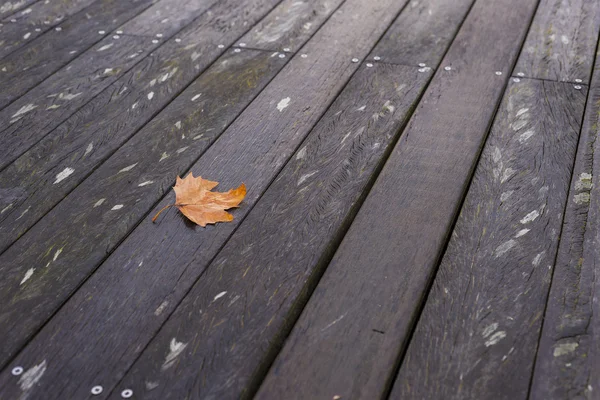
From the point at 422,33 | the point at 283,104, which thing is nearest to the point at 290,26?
the point at 422,33

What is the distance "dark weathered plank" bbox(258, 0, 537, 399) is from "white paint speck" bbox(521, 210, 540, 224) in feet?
0.44

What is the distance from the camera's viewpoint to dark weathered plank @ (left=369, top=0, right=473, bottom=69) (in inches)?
79.9

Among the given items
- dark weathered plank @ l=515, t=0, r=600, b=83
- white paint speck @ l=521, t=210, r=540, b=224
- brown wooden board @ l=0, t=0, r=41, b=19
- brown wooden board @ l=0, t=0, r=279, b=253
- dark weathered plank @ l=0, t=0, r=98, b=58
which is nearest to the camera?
white paint speck @ l=521, t=210, r=540, b=224

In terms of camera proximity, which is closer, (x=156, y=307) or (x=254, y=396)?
(x=254, y=396)

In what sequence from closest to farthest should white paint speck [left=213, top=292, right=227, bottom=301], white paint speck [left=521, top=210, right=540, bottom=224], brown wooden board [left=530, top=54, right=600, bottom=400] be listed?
brown wooden board [left=530, top=54, right=600, bottom=400]
white paint speck [left=213, top=292, right=227, bottom=301]
white paint speck [left=521, top=210, right=540, bottom=224]

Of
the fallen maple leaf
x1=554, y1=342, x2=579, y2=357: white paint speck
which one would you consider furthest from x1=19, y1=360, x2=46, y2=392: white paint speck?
x1=554, y1=342, x2=579, y2=357: white paint speck

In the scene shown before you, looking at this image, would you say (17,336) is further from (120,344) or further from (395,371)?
(395,371)

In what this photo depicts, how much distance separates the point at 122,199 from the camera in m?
1.52

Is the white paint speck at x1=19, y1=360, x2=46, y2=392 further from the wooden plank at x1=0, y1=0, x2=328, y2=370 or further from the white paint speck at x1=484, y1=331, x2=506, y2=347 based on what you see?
the white paint speck at x1=484, y1=331, x2=506, y2=347

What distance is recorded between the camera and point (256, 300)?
1.25 m

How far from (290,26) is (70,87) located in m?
0.70

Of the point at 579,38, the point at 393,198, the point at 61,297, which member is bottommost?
the point at 579,38

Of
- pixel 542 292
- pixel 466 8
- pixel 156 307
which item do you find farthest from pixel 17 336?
pixel 466 8

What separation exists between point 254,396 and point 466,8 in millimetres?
1637
